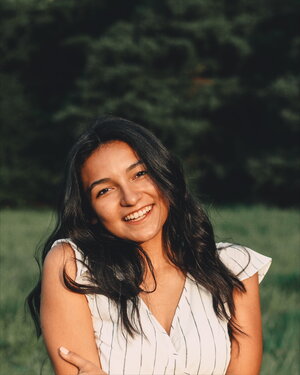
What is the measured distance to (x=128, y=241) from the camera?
84.9 inches

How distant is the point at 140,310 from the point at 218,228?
392 inches

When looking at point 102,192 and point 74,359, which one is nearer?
point 74,359

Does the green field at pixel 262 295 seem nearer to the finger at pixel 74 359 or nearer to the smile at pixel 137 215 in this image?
the smile at pixel 137 215

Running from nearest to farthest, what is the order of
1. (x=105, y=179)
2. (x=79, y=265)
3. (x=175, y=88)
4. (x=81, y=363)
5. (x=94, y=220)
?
1. (x=81, y=363)
2. (x=79, y=265)
3. (x=105, y=179)
4. (x=94, y=220)
5. (x=175, y=88)

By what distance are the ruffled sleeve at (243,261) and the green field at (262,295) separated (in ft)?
1.36

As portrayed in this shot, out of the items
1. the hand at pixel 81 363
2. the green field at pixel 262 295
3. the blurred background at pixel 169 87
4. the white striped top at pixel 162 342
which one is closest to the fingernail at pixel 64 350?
the hand at pixel 81 363

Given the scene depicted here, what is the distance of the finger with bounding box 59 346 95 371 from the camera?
6.01ft

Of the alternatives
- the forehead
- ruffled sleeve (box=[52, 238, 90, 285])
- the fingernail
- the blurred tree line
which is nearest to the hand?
the fingernail

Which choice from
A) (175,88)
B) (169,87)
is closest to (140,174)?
(169,87)

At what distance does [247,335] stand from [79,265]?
1.92 feet

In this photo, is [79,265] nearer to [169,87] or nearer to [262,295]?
[262,295]

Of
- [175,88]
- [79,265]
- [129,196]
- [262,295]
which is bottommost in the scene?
[79,265]

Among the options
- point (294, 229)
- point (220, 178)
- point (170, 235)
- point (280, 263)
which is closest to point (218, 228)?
point (294, 229)

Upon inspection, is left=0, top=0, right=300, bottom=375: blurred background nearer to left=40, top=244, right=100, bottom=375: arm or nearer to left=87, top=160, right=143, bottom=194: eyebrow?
left=87, top=160, right=143, bottom=194: eyebrow
